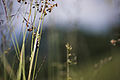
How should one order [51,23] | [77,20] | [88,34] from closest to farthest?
[51,23]
[77,20]
[88,34]

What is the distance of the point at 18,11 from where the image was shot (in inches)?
39.7

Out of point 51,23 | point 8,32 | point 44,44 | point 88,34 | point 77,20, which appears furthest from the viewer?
point 88,34

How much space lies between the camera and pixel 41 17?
0.97 m

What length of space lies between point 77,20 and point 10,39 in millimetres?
569

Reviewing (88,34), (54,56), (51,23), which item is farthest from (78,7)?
(88,34)

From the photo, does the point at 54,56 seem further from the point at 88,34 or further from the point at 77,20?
the point at 88,34

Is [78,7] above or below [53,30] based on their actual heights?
above

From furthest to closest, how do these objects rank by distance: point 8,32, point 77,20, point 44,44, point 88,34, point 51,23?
point 88,34, point 44,44, point 77,20, point 51,23, point 8,32

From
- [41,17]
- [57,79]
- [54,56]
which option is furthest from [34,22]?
[57,79]

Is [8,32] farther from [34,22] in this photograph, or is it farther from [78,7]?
[78,7]

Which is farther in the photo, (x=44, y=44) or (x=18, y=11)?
(x=44, y=44)

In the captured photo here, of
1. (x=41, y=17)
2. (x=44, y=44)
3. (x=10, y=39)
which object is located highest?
(x=41, y=17)

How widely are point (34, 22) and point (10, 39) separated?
0.15 metres

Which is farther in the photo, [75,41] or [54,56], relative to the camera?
[75,41]
